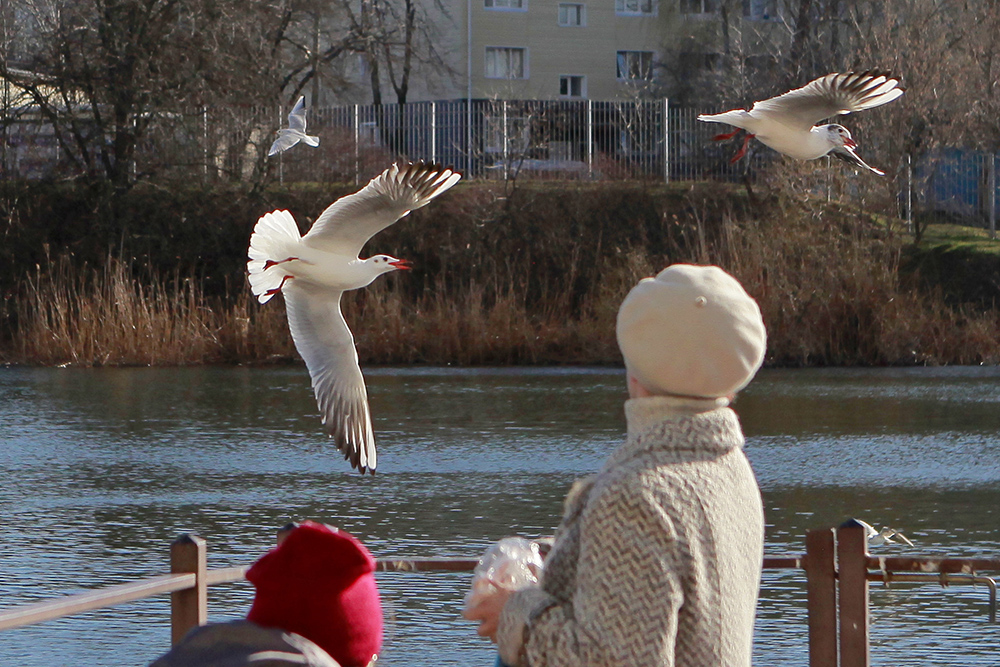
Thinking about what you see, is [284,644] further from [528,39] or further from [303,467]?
[528,39]

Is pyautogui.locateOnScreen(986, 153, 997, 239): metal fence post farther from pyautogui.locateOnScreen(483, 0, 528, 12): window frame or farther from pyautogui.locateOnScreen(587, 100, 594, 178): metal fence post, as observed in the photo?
pyautogui.locateOnScreen(483, 0, 528, 12): window frame

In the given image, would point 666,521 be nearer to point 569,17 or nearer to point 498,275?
point 498,275

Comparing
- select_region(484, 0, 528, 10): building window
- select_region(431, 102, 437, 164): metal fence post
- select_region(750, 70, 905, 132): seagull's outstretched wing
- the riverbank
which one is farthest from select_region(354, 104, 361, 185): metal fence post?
select_region(484, 0, 528, 10): building window

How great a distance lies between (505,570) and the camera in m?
2.31

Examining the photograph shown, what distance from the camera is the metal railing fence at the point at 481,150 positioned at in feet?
74.0

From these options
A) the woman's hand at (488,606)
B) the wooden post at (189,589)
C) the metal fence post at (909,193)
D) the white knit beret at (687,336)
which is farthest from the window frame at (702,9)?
the white knit beret at (687,336)

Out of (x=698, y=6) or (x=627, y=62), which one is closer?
(x=698, y=6)

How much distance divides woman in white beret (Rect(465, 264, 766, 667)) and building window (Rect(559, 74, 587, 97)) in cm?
3988

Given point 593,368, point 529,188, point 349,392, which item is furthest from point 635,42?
point 349,392

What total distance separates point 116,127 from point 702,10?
71.3 feet

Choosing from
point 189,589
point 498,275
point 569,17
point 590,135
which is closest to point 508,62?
point 569,17

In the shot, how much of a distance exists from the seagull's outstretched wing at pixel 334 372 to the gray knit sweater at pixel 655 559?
3961 mm

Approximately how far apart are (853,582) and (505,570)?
1559 mm

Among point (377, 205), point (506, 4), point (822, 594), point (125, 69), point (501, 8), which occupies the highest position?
point (506, 4)
